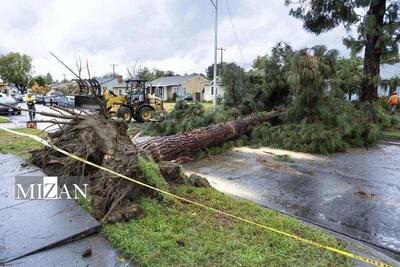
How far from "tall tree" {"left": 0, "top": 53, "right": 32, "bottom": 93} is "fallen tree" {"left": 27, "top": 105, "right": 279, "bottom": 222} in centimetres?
7068

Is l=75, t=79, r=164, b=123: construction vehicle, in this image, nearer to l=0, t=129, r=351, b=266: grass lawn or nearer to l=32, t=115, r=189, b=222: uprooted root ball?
l=32, t=115, r=189, b=222: uprooted root ball

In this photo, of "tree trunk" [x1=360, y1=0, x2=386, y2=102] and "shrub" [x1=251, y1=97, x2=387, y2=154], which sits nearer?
"shrub" [x1=251, y1=97, x2=387, y2=154]

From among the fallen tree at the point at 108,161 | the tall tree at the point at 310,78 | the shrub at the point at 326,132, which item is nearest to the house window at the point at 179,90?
the shrub at the point at 326,132

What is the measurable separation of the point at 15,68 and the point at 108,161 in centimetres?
7309

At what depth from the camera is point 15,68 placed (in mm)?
64688

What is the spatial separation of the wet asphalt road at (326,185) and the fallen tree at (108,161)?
3.61ft

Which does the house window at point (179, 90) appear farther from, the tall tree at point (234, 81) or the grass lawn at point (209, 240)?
the grass lawn at point (209, 240)

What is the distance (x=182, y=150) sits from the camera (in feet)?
Answer: 21.4

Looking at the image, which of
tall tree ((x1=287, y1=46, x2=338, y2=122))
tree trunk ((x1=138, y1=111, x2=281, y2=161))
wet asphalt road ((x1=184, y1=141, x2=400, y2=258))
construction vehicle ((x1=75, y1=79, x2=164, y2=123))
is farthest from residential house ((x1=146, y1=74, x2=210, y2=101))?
wet asphalt road ((x1=184, y1=141, x2=400, y2=258))

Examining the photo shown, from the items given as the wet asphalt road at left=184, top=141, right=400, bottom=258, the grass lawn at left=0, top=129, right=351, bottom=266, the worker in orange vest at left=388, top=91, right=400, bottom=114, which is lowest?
the wet asphalt road at left=184, top=141, right=400, bottom=258

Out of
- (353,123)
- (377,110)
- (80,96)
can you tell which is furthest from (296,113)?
(80,96)

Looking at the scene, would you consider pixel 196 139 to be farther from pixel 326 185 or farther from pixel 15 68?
pixel 15 68

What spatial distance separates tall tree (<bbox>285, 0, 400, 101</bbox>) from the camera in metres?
10.1

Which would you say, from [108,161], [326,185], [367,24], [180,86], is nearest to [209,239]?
[108,161]
